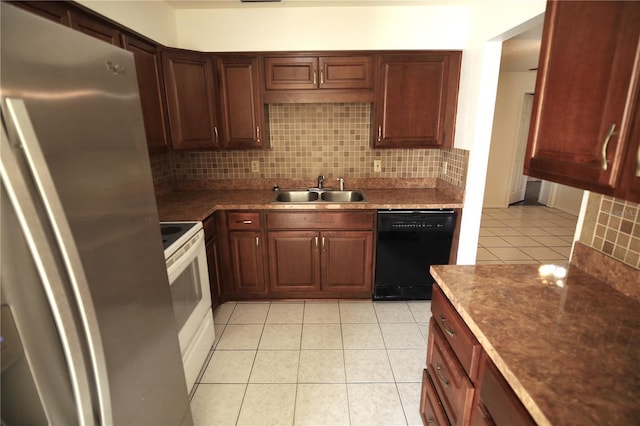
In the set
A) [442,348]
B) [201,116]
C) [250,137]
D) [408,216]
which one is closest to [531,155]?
[442,348]

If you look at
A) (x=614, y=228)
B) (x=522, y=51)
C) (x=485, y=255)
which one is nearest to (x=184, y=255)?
(x=614, y=228)

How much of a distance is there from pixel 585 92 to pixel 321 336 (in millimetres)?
2049

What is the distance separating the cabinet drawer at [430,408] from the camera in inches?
51.6

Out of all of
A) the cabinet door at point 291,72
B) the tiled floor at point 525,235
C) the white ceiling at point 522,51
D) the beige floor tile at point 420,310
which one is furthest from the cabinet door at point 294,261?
the white ceiling at point 522,51

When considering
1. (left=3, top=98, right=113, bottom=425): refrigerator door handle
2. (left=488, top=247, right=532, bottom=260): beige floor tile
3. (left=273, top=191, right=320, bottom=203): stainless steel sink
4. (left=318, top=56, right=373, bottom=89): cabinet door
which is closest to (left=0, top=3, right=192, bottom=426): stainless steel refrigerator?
(left=3, top=98, right=113, bottom=425): refrigerator door handle

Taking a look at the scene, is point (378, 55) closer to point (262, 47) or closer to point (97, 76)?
point (262, 47)

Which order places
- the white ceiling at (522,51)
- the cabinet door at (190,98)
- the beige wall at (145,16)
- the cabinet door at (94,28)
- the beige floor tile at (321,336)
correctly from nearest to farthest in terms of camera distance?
1. the cabinet door at (94,28)
2. the beige wall at (145,16)
3. the beige floor tile at (321,336)
4. the cabinet door at (190,98)
5. the white ceiling at (522,51)

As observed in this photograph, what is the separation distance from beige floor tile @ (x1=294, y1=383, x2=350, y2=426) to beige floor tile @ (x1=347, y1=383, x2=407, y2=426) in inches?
1.9

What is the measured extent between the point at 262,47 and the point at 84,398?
259 cm

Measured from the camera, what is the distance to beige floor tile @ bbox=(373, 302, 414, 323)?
2547 mm

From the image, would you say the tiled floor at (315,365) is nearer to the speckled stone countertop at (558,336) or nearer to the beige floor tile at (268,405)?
the beige floor tile at (268,405)

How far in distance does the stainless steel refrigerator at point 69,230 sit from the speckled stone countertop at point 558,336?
3.47ft

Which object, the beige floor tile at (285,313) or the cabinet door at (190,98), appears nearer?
the cabinet door at (190,98)

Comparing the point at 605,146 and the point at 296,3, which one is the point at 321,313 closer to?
the point at 605,146
